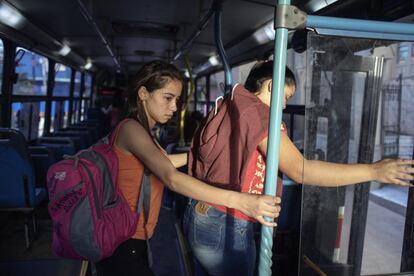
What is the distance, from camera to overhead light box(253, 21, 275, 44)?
3479mm

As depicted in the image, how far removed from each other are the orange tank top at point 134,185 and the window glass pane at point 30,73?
3042mm

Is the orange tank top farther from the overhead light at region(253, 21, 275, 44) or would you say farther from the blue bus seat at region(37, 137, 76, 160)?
the blue bus seat at region(37, 137, 76, 160)

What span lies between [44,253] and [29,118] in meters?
2.00

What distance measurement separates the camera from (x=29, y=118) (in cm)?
460

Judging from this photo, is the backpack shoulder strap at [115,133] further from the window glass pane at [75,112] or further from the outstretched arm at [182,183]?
the window glass pane at [75,112]

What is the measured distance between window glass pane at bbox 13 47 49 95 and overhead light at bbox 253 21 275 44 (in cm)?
264

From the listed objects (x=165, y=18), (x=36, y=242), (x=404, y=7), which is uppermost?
(x=165, y=18)

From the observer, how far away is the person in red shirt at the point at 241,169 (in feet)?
3.76

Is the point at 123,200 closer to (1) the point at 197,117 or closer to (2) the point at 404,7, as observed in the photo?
(2) the point at 404,7

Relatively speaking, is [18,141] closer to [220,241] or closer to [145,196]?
[145,196]

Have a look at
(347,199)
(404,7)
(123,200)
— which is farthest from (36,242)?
(404,7)

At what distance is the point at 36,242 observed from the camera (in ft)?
11.8

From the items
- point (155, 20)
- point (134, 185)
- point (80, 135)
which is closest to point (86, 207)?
point (134, 185)

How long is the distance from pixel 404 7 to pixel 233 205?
4.34ft
